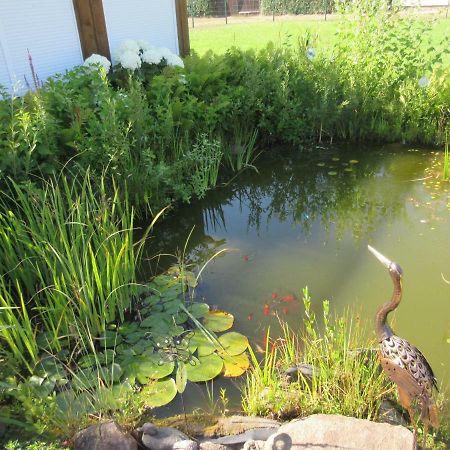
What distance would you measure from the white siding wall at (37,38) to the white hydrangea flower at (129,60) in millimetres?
466

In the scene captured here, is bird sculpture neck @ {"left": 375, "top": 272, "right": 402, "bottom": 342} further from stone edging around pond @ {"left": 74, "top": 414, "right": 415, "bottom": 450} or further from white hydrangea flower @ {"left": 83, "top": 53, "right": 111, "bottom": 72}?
white hydrangea flower @ {"left": 83, "top": 53, "right": 111, "bottom": 72}

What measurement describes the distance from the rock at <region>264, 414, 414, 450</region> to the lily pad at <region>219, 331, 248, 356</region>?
2.37 feet

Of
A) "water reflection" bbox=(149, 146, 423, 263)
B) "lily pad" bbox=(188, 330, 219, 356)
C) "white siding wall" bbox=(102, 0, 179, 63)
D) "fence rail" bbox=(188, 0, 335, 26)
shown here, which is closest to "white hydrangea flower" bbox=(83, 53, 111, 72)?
"white siding wall" bbox=(102, 0, 179, 63)

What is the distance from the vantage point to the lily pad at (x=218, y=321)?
259cm

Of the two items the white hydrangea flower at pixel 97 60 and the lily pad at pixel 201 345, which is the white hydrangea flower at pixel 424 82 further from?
the lily pad at pixel 201 345

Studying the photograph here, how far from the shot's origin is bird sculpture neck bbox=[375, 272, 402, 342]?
1883 mm

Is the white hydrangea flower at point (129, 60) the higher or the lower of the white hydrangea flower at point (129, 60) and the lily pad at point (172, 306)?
the higher

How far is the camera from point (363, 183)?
4.48m

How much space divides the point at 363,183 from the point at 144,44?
2811mm

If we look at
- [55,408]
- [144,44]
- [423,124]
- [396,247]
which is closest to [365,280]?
[396,247]

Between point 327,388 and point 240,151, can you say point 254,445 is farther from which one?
point 240,151

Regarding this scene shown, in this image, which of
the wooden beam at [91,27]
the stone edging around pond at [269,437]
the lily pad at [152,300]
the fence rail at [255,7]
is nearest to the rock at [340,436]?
the stone edging around pond at [269,437]

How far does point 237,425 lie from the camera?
1.87 meters

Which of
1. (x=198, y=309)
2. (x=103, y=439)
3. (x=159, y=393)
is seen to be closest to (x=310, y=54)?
(x=198, y=309)
